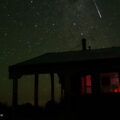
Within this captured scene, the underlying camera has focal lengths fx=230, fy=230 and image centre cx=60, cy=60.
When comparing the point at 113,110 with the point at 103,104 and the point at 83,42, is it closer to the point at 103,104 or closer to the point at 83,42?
the point at 103,104

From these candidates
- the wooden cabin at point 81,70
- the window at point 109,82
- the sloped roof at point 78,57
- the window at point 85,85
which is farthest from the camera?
the window at point 85,85

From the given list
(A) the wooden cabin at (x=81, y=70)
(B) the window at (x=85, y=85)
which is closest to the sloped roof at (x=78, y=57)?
(A) the wooden cabin at (x=81, y=70)

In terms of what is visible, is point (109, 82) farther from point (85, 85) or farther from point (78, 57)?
point (78, 57)

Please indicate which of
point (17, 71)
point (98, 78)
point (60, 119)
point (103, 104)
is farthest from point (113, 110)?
point (17, 71)

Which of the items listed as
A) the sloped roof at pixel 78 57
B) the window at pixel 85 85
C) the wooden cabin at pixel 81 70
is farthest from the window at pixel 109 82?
the sloped roof at pixel 78 57

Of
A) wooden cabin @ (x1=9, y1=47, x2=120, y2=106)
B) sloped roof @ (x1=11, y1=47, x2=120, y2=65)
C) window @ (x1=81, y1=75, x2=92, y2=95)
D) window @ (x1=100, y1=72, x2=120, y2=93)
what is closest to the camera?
wooden cabin @ (x1=9, y1=47, x2=120, y2=106)

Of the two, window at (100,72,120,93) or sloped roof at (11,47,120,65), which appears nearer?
sloped roof at (11,47,120,65)

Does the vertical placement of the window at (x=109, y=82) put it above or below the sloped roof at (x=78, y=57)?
below

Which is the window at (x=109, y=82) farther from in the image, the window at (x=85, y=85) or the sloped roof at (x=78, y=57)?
the sloped roof at (x=78, y=57)

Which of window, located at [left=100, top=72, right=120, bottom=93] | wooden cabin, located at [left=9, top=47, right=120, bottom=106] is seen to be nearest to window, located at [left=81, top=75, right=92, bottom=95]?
wooden cabin, located at [left=9, top=47, right=120, bottom=106]

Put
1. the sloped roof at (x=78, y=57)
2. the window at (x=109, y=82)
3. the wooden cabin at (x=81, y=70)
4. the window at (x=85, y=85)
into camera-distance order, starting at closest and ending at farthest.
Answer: the wooden cabin at (x=81, y=70) → the sloped roof at (x=78, y=57) → the window at (x=109, y=82) → the window at (x=85, y=85)

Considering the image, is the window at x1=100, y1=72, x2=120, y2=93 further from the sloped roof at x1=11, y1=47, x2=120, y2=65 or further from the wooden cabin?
the sloped roof at x1=11, y1=47, x2=120, y2=65

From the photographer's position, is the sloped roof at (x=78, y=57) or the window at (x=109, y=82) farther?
the window at (x=109, y=82)

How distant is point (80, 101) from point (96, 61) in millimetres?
4350
